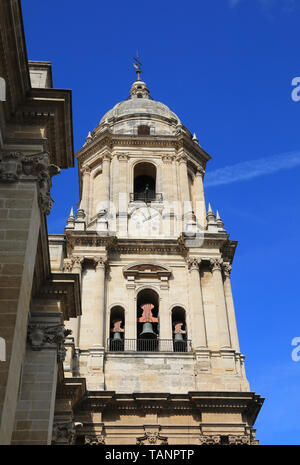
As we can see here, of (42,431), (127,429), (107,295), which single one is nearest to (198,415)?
(127,429)

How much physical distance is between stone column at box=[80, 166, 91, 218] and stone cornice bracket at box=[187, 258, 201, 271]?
6.33 m

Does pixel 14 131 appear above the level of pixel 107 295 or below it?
below

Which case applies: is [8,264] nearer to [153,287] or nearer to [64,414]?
[64,414]

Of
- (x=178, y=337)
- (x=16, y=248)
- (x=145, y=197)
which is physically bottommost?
(x=16, y=248)

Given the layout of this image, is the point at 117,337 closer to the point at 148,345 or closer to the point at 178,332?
the point at 148,345

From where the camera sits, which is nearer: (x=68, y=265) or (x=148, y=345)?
(x=148, y=345)

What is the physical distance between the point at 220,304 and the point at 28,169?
16.4 metres

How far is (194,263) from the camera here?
2842 centimetres

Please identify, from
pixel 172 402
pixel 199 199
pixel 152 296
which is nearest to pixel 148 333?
pixel 152 296

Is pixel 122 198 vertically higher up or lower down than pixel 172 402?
higher up

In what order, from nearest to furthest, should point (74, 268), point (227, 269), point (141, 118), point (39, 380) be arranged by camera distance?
point (39, 380)
point (74, 268)
point (227, 269)
point (141, 118)

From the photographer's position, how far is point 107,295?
91.9 ft
